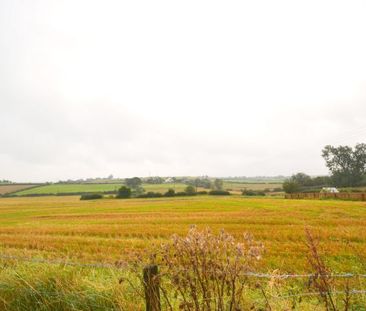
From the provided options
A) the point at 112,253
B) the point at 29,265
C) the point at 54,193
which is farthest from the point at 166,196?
the point at 29,265

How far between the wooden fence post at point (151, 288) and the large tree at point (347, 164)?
372ft

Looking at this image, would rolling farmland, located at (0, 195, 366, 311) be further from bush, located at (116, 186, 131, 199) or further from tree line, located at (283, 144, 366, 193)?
tree line, located at (283, 144, 366, 193)

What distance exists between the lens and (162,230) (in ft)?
68.3

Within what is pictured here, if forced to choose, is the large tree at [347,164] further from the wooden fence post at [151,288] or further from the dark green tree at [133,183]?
the wooden fence post at [151,288]

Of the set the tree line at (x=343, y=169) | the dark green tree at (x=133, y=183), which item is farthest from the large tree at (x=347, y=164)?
the dark green tree at (x=133, y=183)

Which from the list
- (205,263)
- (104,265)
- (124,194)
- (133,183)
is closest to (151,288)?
(205,263)

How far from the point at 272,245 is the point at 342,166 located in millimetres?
105687

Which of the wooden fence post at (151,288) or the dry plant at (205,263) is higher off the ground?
the dry plant at (205,263)

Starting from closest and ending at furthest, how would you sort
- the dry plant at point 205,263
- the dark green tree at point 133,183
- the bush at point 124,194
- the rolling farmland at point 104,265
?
the dry plant at point 205,263 → the rolling farmland at point 104,265 → the bush at point 124,194 → the dark green tree at point 133,183

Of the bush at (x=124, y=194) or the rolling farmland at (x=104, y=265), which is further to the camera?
the bush at (x=124, y=194)

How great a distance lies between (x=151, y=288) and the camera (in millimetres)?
3836

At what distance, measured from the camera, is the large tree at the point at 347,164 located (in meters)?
105

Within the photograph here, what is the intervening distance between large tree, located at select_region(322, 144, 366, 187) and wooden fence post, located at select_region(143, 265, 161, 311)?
113m

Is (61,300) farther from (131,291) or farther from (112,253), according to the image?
(112,253)
